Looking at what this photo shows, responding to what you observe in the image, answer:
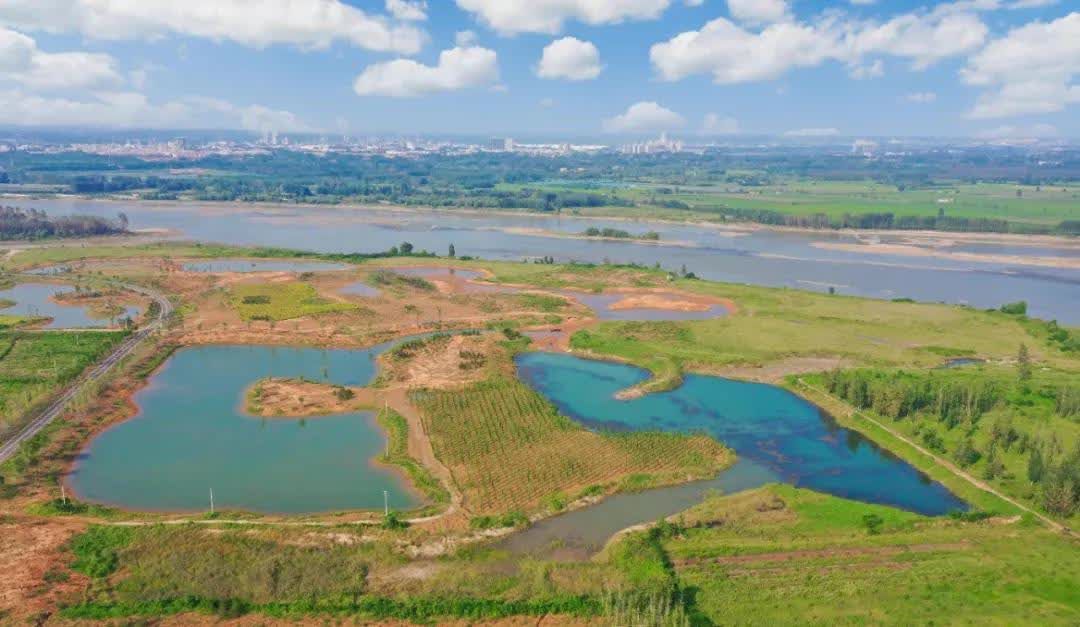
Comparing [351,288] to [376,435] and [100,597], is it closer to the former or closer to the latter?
[376,435]

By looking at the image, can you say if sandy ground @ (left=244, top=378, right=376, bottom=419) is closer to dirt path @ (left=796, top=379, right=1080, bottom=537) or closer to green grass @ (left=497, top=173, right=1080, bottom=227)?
dirt path @ (left=796, top=379, right=1080, bottom=537)

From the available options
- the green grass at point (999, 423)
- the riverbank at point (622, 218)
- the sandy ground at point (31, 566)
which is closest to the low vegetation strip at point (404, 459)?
the sandy ground at point (31, 566)

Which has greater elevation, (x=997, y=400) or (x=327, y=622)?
(x=997, y=400)

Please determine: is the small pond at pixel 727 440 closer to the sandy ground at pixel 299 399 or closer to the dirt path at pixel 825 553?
the dirt path at pixel 825 553

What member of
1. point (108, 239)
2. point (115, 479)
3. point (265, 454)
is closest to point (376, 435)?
point (265, 454)

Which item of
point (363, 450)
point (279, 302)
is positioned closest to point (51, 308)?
point (279, 302)

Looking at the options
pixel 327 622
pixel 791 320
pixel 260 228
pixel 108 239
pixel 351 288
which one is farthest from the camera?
pixel 260 228

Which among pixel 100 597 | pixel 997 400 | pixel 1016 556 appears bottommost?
pixel 100 597
